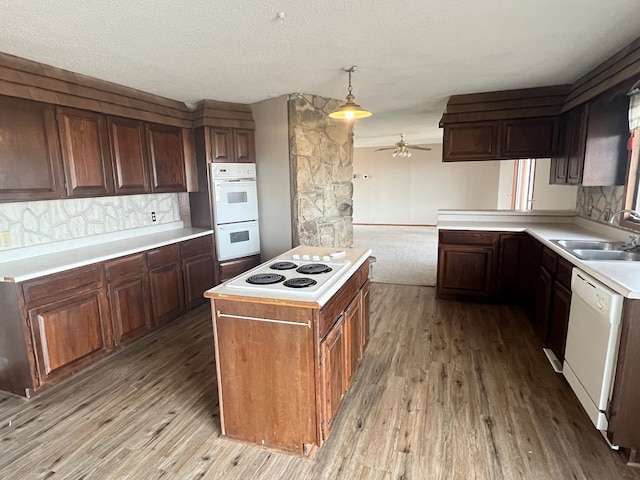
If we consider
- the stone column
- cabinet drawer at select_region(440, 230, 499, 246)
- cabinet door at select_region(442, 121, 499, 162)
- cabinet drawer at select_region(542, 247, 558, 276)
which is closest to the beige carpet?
cabinet drawer at select_region(440, 230, 499, 246)

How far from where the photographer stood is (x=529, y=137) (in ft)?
12.6

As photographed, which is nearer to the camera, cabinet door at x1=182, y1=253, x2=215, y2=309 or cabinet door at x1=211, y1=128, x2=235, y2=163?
cabinet door at x1=182, y1=253, x2=215, y2=309

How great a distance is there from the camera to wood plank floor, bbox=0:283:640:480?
181 cm

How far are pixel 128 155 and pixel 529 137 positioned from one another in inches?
161

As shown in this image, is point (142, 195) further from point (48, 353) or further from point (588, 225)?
point (588, 225)

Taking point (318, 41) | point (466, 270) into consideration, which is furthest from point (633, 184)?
point (318, 41)

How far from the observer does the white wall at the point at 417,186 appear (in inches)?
363

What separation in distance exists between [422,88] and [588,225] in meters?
2.17

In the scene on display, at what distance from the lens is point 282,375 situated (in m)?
1.83

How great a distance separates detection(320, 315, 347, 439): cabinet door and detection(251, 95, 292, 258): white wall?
225 centimetres

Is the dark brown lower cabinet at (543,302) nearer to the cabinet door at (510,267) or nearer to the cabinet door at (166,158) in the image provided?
the cabinet door at (510,267)

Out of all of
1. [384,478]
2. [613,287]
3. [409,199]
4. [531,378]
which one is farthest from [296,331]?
[409,199]

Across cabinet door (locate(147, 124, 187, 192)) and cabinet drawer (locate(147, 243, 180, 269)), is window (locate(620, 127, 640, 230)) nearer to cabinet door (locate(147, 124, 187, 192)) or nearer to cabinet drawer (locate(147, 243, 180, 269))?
cabinet drawer (locate(147, 243, 180, 269))

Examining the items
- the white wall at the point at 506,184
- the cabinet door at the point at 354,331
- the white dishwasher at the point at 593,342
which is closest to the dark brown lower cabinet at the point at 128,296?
the cabinet door at the point at 354,331
